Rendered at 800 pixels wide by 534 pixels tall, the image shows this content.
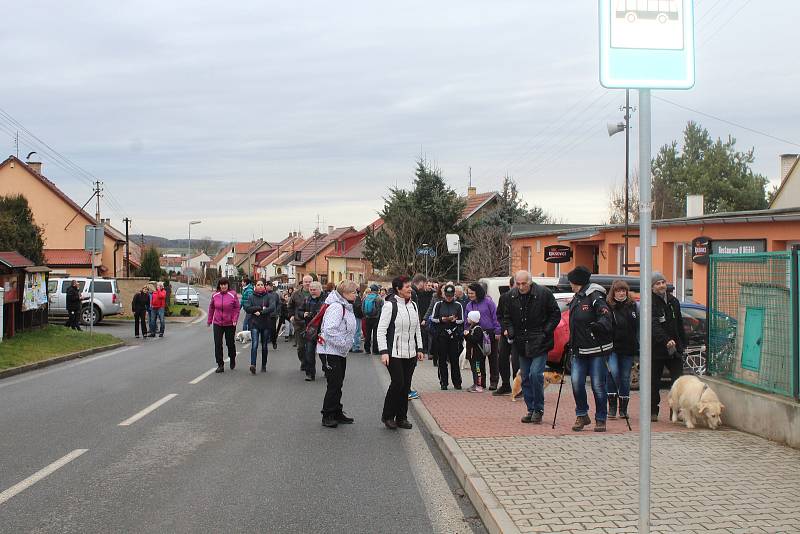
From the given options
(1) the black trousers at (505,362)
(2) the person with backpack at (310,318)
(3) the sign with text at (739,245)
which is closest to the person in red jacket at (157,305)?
(2) the person with backpack at (310,318)

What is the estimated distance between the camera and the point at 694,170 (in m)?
57.0

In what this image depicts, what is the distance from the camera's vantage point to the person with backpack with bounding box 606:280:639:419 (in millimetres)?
9125

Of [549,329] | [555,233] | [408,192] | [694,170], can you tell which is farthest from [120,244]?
[549,329]

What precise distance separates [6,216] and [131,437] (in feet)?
73.9

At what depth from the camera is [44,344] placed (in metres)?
20.0

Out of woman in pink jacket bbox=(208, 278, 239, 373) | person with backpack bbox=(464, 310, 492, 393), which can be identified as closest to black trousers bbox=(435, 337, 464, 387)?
person with backpack bbox=(464, 310, 492, 393)

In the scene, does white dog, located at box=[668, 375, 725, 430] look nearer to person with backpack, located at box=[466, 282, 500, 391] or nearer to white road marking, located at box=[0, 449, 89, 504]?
person with backpack, located at box=[466, 282, 500, 391]

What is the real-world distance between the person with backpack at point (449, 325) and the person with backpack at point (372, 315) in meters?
6.41

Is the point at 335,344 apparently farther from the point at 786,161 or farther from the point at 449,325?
the point at 786,161

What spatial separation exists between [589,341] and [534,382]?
3.44 feet

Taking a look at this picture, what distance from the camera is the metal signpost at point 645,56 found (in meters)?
4.23

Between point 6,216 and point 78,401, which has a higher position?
point 6,216

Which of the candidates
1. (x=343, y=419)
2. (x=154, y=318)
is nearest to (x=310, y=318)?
(x=343, y=419)

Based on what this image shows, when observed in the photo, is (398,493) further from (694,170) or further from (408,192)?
(694,170)
